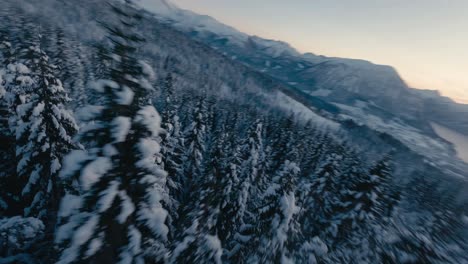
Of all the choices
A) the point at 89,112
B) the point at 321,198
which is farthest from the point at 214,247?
the point at 321,198

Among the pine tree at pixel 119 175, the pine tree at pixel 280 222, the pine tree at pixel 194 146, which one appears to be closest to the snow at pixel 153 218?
the pine tree at pixel 119 175

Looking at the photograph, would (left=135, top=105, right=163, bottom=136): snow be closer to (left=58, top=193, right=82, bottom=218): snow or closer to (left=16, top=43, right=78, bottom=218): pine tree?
(left=58, top=193, right=82, bottom=218): snow

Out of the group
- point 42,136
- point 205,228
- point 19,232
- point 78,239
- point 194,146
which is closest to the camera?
point 78,239

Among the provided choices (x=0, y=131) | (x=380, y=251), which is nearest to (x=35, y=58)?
(x=0, y=131)

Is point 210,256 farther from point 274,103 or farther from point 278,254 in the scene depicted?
point 274,103

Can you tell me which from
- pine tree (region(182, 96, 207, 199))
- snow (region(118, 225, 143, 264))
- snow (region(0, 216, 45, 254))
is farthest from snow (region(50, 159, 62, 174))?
pine tree (region(182, 96, 207, 199))

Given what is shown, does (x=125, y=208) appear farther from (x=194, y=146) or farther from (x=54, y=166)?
(x=194, y=146)
